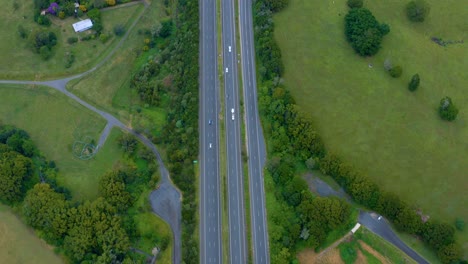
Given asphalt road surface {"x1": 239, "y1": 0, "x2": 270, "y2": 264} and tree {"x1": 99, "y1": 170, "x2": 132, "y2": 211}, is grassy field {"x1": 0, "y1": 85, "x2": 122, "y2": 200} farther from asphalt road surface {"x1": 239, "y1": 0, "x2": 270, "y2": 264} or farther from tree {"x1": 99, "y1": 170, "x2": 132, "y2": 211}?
asphalt road surface {"x1": 239, "y1": 0, "x2": 270, "y2": 264}

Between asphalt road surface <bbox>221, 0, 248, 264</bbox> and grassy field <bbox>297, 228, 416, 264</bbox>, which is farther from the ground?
asphalt road surface <bbox>221, 0, 248, 264</bbox>

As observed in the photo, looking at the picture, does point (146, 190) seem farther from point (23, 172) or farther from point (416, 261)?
point (416, 261)

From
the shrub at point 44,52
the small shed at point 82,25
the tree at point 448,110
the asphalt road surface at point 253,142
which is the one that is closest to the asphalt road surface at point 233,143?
the asphalt road surface at point 253,142

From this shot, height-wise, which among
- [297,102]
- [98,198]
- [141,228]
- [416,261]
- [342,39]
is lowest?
[416,261]

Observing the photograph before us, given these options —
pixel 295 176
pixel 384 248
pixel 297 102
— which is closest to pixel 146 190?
pixel 295 176

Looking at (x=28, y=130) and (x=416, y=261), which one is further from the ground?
(x=28, y=130)

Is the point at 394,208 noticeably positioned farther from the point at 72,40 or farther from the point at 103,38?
the point at 72,40

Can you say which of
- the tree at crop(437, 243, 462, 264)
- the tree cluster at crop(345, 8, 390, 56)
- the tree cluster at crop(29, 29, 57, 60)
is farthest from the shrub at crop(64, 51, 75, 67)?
the tree at crop(437, 243, 462, 264)
